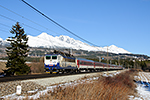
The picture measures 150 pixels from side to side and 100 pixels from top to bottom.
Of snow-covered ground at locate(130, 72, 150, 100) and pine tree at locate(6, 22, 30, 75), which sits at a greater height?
pine tree at locate(6, 22, 30, 75)

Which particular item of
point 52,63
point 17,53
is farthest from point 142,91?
point 17,53

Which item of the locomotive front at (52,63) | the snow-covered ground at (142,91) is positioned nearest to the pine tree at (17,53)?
the locomotive front at (52,63)

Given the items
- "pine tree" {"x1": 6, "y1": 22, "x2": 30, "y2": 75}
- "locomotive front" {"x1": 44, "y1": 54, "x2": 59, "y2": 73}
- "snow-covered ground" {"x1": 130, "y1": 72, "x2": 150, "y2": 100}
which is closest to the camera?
"snow-covered ground" {"x1": 130, "y1": 72, "x2": 150, "y2": 100}

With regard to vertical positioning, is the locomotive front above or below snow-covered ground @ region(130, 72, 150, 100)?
above

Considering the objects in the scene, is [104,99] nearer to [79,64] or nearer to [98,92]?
[98,92]

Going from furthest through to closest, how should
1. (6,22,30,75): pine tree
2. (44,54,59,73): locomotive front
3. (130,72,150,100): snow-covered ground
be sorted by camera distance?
1. (6,22,30,75): pine tree
2. (44,54,59,73): locomotive front
3. (130,72,150,100): snow-covered ground

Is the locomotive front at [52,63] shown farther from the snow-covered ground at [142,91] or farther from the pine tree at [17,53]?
the pine tree at [17,53]

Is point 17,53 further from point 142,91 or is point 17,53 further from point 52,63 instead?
point 142,91

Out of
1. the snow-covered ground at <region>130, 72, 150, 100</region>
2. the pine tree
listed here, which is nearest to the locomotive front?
the snow-covered ground at <region>130, 72, 150, 100</region>

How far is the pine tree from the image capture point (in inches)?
1729

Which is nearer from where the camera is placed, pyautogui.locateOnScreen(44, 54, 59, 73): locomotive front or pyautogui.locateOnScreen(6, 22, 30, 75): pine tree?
pyautogui.locateOnScreen(44, 54, 59, 73): locomotive front

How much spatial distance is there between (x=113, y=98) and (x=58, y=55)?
60.9 ft

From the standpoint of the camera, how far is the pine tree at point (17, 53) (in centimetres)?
4391

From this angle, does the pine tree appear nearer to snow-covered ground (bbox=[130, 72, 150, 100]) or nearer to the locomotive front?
the locomotive front
